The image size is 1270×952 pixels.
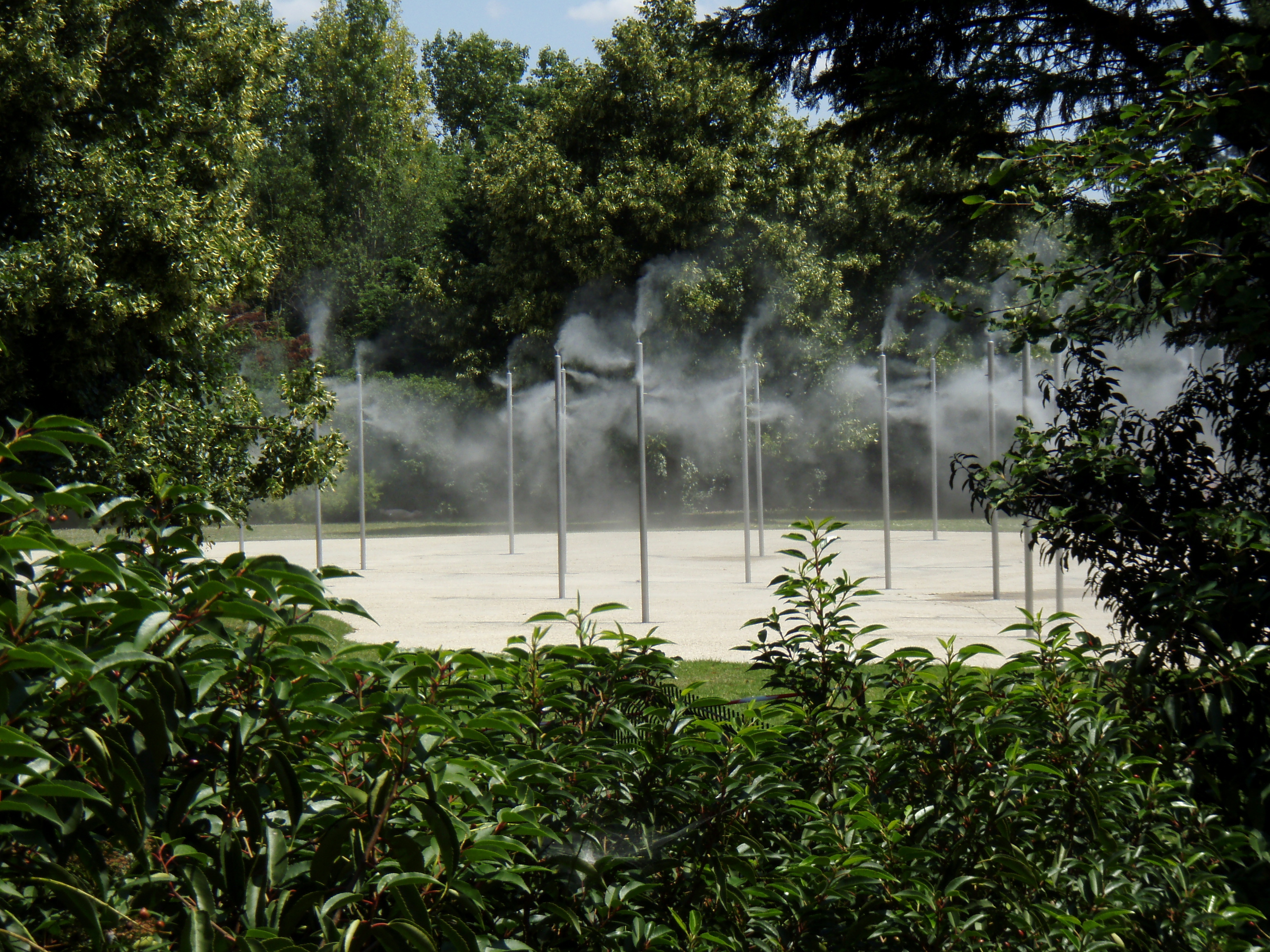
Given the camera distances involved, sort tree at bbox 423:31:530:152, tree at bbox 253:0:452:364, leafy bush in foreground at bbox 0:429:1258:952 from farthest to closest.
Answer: tree at bbox 423:31:530:152 → tree at bbox 253:0:452:364 → leafy bush in foreground at bbox 0:429:1258:952

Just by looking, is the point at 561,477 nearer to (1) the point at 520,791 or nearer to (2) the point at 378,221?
(1) the point at 520,791

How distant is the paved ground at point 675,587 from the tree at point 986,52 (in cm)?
244

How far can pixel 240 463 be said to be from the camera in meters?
10.6

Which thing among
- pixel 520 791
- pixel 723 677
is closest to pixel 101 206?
pixel 723 677

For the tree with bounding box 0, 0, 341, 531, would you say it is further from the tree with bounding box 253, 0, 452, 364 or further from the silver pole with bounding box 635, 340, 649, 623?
the tree with bounding box 253, 0, 452, 364

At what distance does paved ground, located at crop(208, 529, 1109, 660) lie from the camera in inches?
374

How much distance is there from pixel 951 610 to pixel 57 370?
8306mm

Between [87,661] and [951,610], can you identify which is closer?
[87,661]

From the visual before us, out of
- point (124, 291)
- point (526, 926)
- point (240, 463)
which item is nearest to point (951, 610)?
point (240, 463)

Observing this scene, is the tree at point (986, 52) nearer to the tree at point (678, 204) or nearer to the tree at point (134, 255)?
the tree at point (134, 255)

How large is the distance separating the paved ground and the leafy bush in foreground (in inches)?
149

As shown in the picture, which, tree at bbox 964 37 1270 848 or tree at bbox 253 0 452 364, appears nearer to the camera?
tree at bbox 964 37 1270 848

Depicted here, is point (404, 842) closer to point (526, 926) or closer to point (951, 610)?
point (526, 926)

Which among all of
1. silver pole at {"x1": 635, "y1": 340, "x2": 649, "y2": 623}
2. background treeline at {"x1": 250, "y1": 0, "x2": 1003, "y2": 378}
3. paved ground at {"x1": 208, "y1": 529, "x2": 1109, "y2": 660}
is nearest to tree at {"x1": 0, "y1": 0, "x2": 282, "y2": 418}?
paved ground at {"x1": 208, "y1": 529, "x2": 1109, "y2": 660}
